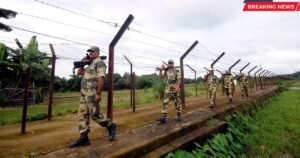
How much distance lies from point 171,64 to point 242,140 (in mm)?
2777

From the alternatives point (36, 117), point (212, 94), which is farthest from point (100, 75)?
point (212, 94)

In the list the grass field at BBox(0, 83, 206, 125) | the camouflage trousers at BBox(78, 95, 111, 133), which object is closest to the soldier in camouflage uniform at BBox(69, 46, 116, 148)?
the camouflage trousers at BBox(78, 95, 111, 133)

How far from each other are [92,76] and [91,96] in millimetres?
375

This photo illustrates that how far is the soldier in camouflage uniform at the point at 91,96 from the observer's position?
464 cm

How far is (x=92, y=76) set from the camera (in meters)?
4.82

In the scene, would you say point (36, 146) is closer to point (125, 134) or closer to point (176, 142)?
point (125, 134)

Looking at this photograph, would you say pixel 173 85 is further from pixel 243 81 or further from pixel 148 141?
pixel 243 81

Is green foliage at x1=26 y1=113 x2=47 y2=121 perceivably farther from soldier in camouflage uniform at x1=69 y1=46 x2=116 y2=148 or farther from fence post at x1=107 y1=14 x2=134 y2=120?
soldier in camouflage uniform at x1=69 y1=46 x2=116 y2=148

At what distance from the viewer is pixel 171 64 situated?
758cm

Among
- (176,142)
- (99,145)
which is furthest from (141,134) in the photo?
(99,145)

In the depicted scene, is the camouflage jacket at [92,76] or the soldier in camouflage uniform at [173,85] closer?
the camouflage jacket at [92,76]

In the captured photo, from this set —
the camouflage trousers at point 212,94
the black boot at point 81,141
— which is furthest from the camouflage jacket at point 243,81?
the black boot at point 81,141

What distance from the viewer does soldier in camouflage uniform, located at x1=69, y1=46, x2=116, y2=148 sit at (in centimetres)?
464

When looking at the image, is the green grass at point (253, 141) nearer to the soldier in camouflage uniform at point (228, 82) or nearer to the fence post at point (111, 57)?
the fence post at point (111, 57)
